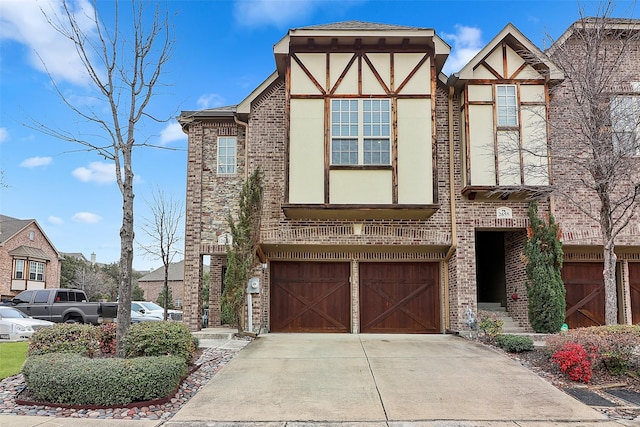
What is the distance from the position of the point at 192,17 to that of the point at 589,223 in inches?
448

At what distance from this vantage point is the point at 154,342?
8.15 metres

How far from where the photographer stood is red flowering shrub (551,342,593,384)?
325 inches

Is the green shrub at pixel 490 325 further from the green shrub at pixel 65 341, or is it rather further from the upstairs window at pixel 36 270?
the upstairs window at pixel 36 270

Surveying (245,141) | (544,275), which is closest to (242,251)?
(245,141)

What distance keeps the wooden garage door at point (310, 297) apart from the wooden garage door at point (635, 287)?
27.0 ft

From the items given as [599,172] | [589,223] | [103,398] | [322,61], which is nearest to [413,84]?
[322,61]

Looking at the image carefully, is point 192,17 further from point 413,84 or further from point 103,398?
point 103,398

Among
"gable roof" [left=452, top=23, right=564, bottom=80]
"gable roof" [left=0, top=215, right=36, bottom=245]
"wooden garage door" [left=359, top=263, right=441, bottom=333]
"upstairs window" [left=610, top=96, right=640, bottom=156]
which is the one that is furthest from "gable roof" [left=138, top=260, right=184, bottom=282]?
"upstairs window" [left=610, top=96, right=640, bottom=156]

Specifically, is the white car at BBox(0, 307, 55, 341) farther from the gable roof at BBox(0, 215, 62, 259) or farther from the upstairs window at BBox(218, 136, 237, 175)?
the gable roof at BBox(0, 215, 62, 259)

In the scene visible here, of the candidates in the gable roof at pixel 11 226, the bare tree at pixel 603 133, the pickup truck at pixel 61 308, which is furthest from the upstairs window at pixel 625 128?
the gable roof at pixel 11 226

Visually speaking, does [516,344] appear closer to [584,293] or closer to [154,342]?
[584,293]

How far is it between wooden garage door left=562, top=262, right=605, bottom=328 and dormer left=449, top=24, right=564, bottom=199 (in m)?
3.15

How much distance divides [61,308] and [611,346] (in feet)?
55.6

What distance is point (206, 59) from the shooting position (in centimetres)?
1260
